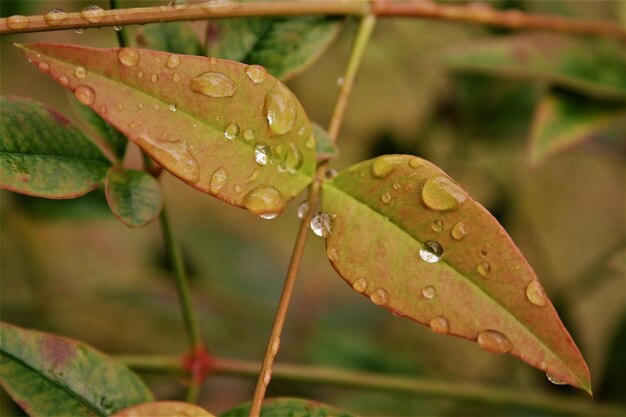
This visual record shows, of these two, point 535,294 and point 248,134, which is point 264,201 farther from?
point 535,294

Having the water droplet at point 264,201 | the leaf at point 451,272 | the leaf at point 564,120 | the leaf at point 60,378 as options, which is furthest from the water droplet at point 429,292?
the leaf at point 564,120

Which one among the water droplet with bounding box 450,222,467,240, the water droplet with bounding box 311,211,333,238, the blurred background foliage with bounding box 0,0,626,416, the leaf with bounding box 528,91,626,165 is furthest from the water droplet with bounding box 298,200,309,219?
the leaf with bounding box 528,91,626,165

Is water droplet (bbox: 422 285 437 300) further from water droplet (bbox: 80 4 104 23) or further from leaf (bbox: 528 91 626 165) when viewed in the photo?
leaf (bbox: 528 91 626 165)

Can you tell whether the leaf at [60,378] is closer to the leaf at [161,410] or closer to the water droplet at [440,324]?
the leaf at [161,410]

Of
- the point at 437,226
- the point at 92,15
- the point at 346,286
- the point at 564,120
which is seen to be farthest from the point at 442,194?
the point at 346,286

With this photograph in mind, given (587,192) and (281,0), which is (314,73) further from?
(281,0)

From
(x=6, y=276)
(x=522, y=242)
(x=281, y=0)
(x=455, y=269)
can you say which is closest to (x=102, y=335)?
(x=6, y=276)
